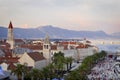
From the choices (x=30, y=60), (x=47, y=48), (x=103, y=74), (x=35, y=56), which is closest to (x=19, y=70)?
(x=30, y=60)

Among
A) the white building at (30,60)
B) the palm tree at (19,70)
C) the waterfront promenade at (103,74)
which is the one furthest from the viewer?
the white building at (30,60)

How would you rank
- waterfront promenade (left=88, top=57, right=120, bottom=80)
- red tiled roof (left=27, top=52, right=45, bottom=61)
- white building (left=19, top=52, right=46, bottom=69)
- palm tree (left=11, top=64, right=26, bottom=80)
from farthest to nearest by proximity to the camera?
1. red tiled roof (left=27, top=52, right=45, bottom=61)
2. white building (left=19, top=52, right=46, bottom=69)
3. waterfront promenade (left=88, top=57, right=120, bottom=80)
4. palm tree (left=11, top=64, right=26, bottom=80)

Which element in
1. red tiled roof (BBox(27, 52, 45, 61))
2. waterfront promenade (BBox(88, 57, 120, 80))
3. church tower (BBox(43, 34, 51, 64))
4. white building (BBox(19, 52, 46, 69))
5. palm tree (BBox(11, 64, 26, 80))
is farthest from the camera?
church tower (BBox(43, 34, 51, 64))

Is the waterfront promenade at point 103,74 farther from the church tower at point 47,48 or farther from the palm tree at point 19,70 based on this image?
the palm tree at point 19,70

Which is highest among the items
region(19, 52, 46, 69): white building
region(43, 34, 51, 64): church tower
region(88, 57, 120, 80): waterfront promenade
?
region(43, 34, 51, 64): church tower

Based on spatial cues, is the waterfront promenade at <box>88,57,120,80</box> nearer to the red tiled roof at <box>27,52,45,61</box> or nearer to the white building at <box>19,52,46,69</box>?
the white building at <box>19,52,46,69</box>

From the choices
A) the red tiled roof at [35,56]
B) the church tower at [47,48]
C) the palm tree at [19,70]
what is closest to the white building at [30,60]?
the red tiled roof at [35,56]

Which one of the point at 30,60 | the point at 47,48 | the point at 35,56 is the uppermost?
the point at 47,48

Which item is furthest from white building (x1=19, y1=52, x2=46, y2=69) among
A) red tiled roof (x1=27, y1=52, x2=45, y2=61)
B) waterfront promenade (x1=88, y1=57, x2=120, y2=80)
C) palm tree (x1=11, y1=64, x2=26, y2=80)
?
palm tree (x1=11, y1=64, x2=26, y2=80)

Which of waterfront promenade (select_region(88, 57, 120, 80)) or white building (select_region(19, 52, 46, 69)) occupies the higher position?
white building (select_region(19, 52, 46, 69))

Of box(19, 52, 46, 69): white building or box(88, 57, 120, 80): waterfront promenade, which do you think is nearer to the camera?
box(88, 57, 120, 80): waterfront promenade

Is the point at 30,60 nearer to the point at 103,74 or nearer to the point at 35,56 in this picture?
the point at 35,56

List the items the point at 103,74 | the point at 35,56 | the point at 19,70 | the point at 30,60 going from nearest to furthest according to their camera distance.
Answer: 1. the point at 19,70
2. the point at 103,74
3. the point at 30,60
4. the point at 35,56

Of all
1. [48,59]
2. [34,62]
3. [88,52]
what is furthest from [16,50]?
[88,52]
